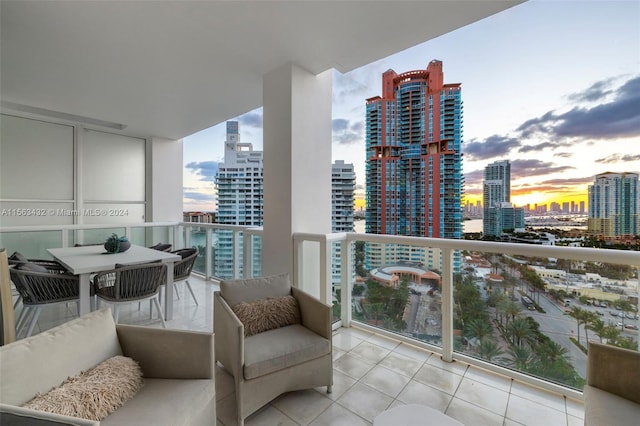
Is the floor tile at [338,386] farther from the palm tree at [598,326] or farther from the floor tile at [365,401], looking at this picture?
the palm tree at [598,326]

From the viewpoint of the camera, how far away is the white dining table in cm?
245

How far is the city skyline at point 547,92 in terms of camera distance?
2.09 metres

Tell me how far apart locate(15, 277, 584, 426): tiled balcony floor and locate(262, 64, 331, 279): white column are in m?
1.19

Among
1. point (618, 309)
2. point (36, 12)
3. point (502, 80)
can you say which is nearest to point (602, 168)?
point (618, 309)

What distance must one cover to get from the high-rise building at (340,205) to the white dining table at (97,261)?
1764 mm

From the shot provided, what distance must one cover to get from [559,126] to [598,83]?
0.43 meters

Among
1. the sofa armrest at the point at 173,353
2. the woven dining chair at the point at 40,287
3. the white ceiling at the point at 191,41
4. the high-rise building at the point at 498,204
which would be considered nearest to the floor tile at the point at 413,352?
the high-rise building at the point at 498,204

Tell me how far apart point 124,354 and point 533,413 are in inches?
95.7

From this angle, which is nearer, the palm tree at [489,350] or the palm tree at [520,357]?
the palm tree at [520,357]

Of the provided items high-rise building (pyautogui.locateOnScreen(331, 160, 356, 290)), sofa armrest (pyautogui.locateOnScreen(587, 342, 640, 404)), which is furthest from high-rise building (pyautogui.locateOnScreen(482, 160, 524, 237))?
high-rise building (pyautogui.locateOnScreen(331, 160, 356, 290))

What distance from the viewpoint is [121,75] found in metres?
3.10

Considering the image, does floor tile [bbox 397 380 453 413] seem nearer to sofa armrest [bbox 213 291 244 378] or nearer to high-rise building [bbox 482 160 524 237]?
sofa armrest [bbox 213 291 244 378]

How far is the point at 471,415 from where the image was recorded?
1.65 m

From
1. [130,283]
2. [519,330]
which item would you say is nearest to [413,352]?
[519,330]
